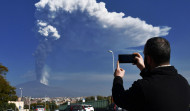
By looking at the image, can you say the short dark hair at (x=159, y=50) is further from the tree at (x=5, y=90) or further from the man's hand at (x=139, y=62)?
the tree at (x=5, y=90)

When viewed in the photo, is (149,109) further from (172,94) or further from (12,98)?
(12,98)

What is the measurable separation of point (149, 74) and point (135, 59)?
396 millimetres

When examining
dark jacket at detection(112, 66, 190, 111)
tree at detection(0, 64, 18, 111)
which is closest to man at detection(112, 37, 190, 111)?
dark jacket at detection(112, 66, 190, 111)

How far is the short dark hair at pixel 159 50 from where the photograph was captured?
6.82 ft

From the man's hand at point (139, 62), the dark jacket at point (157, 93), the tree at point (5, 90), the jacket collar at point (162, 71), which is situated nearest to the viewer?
the dark jacket at point (157, 93)

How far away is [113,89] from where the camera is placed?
2107 mm

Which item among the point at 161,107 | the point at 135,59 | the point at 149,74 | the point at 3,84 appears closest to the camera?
the point at 161,107

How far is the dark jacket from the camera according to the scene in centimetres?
186

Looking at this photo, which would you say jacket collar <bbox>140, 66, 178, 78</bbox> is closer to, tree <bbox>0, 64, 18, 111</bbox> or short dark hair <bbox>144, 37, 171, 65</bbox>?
short dark hair <bbox>144, 37, 171, 65</bbox>

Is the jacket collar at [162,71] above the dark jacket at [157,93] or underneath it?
above

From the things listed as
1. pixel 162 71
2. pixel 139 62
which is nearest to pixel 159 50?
pixel 162 71

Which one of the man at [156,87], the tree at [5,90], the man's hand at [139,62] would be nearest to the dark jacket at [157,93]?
the man at [156,87]

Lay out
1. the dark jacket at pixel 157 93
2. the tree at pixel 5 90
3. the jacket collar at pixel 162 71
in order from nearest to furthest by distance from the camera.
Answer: the dark jacket at pixel 157 93 → the jacket collar at pixel 162 71 → the tree at pixel 5 90

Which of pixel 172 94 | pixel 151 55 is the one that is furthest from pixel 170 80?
pixel 151 55
